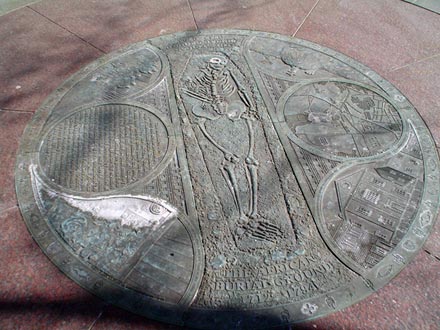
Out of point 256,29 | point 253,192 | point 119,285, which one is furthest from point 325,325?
point 256,29

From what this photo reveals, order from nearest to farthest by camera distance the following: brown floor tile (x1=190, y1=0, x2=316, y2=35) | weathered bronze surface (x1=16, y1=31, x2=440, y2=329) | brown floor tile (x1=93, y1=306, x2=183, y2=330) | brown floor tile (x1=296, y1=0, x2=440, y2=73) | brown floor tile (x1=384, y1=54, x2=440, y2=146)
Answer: brown floor tile (x1=93, y1=306, x2=183, y2=330)
weathered bronze surface (x1=16, y1=31, x2=440, y2=329)
brown floor tile (x1=384, y1=54, x2=440, y2=146)
brown floor tile (x1=296, y1=0, x2=440, y2=73)
brown floor tile (x1=190, y1=0, x2=316, y2=35)

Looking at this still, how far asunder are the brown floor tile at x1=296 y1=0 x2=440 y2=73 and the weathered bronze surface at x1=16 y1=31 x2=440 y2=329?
328 millimetres

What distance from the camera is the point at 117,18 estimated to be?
182 inches

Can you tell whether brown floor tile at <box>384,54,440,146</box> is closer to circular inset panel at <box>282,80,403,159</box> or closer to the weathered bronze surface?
the weathered bronze surface

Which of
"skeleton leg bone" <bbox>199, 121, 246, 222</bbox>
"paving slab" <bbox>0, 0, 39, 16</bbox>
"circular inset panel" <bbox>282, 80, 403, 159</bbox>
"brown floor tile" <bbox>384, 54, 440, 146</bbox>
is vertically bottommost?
"skeleton leg bone" <bbox>199, 121, 246, 222</bbox>

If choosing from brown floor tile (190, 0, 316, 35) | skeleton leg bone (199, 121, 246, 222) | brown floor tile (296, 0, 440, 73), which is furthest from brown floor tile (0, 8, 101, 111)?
brown floor tile (296, 0, 440, 73)

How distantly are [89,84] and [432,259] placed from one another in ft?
11.1

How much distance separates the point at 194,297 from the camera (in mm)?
2400

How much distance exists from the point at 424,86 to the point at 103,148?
3.26 m

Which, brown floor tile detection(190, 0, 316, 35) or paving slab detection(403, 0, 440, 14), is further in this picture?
paving slab detection(403, 0, 440, 14)

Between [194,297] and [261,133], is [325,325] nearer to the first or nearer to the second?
[194,297]

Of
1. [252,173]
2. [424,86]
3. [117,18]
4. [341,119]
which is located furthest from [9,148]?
[424,86]

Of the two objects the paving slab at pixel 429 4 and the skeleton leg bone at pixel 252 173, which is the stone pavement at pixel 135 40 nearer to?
the paving slab at pixel 429 4

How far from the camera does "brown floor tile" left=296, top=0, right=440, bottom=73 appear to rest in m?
4.20
